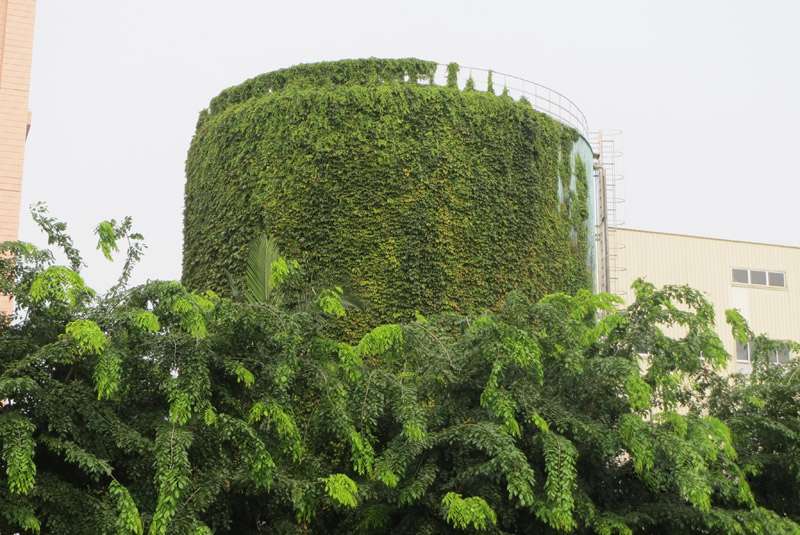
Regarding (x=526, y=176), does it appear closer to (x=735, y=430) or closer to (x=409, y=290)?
(x=409, y=290)

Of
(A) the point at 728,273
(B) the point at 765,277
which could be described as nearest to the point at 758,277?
(B) the point at 765,277

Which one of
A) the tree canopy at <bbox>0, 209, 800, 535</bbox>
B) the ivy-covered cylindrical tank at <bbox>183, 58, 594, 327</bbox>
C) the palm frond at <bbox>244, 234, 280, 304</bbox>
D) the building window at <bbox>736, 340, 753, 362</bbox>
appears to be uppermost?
the ivy-covered cylindrical tank at <bbox>183, 58, 594, 327</bbox>

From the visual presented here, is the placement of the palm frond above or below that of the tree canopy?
above

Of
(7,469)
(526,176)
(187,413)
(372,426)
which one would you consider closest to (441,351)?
(372,426)

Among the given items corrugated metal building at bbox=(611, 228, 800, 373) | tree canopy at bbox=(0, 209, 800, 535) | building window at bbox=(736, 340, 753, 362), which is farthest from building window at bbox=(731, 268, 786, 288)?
tree canopy at bbox=(0, 209, 800, 535)

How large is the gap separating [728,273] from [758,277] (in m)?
1.12

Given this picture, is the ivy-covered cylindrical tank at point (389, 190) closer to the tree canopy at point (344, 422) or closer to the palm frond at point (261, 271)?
the palm frond at point (261, 271)

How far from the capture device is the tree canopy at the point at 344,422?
11.1m

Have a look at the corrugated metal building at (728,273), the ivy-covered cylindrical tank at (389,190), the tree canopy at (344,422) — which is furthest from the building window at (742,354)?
the tree canopy at (344,422)

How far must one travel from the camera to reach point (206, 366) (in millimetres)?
11602

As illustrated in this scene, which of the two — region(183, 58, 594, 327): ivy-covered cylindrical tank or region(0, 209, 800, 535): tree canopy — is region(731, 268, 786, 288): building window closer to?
region(183, 58, 594, 327): ivy-covered cylindrical tank

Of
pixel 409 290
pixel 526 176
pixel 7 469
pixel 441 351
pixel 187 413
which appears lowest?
pixel 7 469

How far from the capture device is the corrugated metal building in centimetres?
2881

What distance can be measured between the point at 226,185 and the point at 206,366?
994 cm
